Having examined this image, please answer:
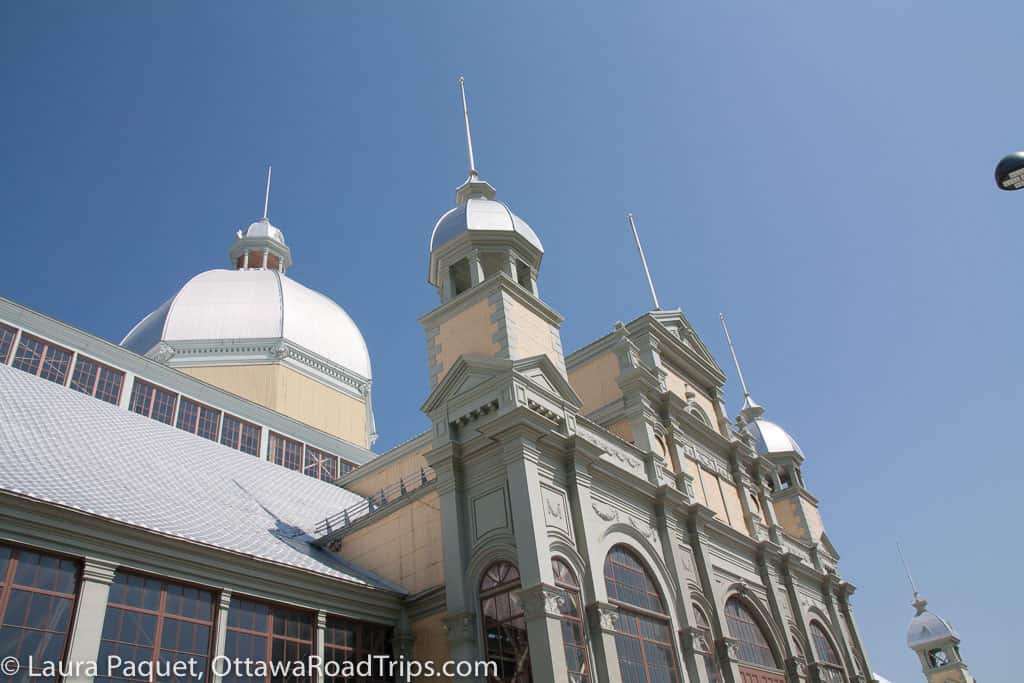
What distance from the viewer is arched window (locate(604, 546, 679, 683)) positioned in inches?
813

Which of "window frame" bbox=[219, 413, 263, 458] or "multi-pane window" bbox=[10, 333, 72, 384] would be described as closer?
"multi-pane window" bbox=[10, 333, 72, 384]

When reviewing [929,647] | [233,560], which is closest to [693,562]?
[233,560]

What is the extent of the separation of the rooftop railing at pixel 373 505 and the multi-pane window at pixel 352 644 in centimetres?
418

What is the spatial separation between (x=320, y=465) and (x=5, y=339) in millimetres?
13484

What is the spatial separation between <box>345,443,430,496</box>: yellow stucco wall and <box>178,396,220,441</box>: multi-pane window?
20.6 ft

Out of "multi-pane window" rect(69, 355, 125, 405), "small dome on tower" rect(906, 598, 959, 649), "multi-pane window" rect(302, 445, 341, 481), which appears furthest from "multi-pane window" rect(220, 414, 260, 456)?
"small dome on tower" rect(906, 598, 959, 649)

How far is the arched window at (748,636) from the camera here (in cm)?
2745

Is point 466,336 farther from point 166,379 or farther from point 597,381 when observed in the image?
point 166,379

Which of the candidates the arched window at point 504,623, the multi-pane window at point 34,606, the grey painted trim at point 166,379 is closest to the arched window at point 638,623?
the arched window at point 504,623

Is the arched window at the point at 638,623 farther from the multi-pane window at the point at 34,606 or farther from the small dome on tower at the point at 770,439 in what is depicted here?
the small dome on tower at the point at 770,439

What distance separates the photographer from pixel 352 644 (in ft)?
65.9

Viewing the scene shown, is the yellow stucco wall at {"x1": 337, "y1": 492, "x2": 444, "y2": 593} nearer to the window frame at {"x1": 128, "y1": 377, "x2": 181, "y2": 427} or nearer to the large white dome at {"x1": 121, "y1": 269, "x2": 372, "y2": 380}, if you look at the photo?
the window frame at {"x1": 128, "y1": 377, "x2": 181, "y2": 427}

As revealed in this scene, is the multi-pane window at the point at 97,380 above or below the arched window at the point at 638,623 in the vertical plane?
above

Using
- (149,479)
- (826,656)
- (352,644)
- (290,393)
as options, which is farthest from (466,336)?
(826,656)
